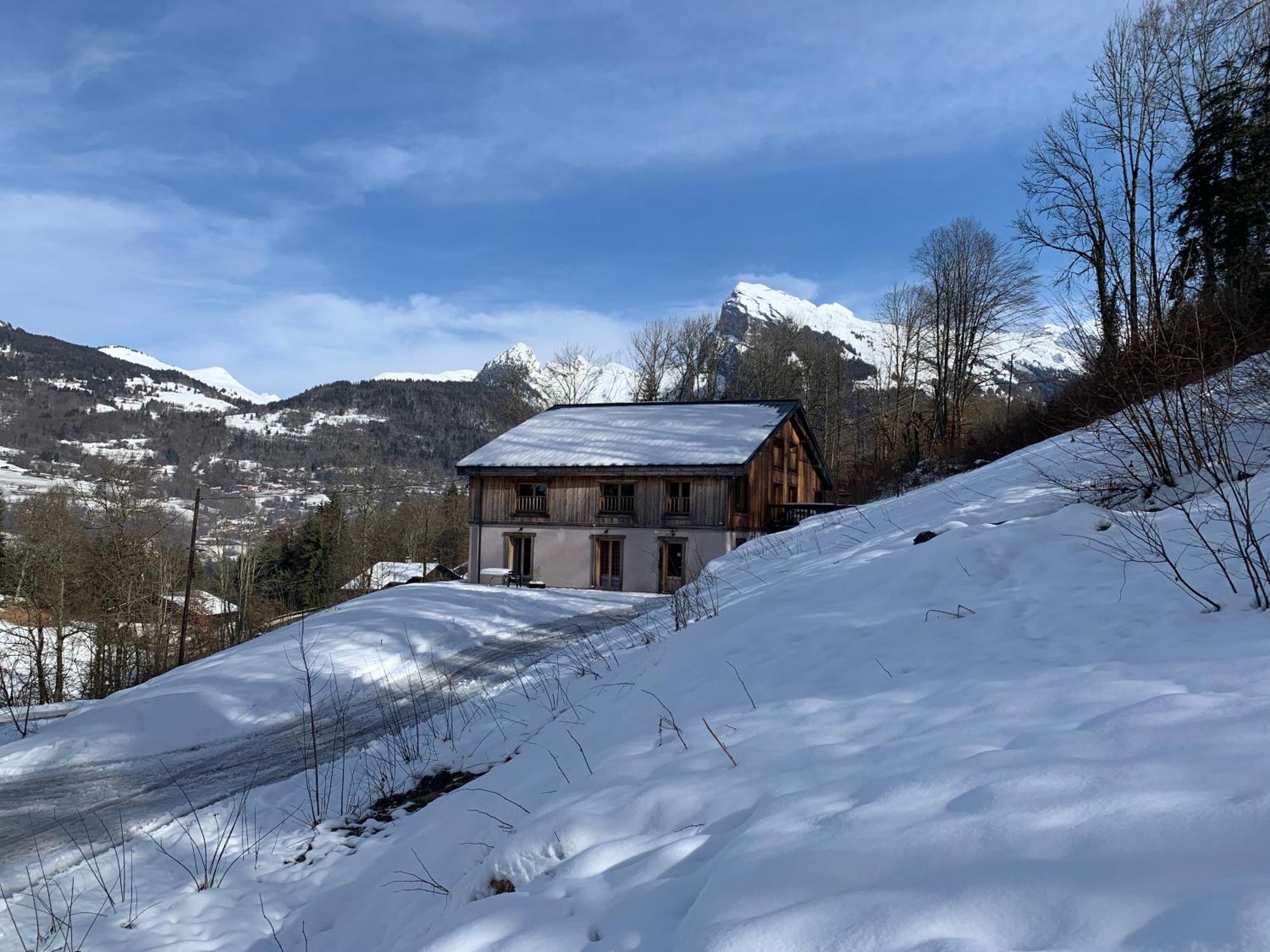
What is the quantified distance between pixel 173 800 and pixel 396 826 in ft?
10.4

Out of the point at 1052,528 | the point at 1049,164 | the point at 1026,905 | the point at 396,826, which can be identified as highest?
the point at 1049,164

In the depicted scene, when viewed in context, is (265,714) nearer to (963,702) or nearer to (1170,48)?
(963,702)

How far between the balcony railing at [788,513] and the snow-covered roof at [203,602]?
2488 centimetres

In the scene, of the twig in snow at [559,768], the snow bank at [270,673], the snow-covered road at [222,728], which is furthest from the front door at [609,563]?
the twig in snow at [559,768]

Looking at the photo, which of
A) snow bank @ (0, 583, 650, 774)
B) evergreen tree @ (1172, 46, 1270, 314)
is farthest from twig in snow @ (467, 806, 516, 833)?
evergreen tree @ (1172, 46, 1270, 314)

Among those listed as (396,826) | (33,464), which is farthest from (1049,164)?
(33,464)

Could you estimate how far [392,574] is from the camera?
48.0 m

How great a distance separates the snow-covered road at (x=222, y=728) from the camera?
695 cm

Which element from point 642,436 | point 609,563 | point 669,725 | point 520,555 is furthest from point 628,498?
point 669,725

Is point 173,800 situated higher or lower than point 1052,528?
lower

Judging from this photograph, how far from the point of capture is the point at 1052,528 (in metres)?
6.25

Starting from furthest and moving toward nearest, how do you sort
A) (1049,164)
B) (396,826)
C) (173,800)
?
(1049,164)
(173,800)
(396,826)

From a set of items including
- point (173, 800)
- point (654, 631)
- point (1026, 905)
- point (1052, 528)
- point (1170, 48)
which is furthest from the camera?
point (1170, 48)

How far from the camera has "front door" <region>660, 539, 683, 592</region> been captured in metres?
28.4
